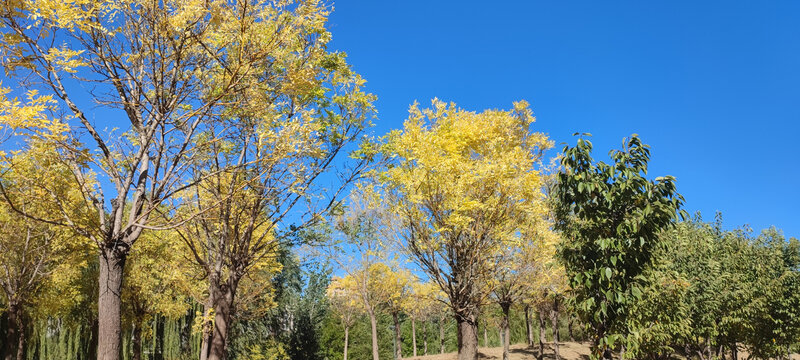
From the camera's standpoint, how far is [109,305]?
547cm

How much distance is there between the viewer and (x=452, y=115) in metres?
10.5

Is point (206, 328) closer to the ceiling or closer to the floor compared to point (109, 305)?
closer to the floor

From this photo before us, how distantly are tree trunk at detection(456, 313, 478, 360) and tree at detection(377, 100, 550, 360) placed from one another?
0.02 metres

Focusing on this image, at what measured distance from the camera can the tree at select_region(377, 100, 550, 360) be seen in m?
9.00

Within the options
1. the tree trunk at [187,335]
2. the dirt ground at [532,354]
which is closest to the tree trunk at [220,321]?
the tree trunk at [187,335]

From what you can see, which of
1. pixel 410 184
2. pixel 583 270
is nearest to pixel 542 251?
pixel 410 184

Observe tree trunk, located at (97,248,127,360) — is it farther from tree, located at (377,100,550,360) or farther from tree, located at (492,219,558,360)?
tree, located at (492,219,558,360)

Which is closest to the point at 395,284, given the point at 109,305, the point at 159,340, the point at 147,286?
the point at 147,286

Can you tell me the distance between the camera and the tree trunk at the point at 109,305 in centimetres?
540

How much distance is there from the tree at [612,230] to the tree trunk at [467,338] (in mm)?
4626

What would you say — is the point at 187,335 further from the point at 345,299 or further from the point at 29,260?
the point at 29,260

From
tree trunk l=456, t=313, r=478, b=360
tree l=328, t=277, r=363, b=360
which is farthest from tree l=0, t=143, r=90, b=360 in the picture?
tree l=328, t=277, r=363, b=360

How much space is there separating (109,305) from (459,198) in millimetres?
5914

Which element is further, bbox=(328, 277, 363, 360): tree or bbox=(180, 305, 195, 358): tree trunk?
bbox=(328, 277, 363, 360): tree
